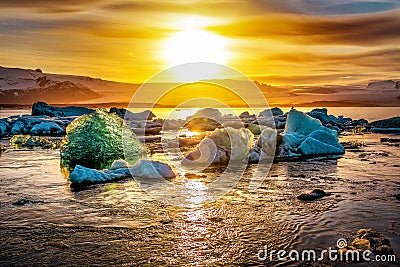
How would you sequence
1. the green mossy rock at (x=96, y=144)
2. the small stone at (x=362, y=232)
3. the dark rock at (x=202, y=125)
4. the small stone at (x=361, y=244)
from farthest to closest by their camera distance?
the dark rock at (x=202, y=125)
the green mossy rock at (x=96, y=144)
the small stone at (x=362, y=232)
the small stone at (x=361, y=244)

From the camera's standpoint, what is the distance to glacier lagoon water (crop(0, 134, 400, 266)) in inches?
202

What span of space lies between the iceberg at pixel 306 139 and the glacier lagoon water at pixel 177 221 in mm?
5609

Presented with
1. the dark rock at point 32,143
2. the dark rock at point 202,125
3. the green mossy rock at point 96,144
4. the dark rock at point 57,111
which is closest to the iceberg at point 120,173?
the green mossy rock at point 96,144

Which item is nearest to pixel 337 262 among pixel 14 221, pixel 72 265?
pixel 72 265

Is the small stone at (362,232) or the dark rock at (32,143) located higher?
the dark rock at (32,143)

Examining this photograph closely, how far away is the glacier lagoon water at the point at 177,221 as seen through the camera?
202 inches

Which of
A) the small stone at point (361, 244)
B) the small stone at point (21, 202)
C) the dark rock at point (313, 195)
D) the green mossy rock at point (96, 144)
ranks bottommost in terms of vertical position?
the small stone at point (361, 244)

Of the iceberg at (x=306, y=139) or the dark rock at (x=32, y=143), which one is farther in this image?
the dark rock at (x=32, y=143)

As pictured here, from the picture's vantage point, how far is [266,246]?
542 cm

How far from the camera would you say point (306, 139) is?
54.8 ft

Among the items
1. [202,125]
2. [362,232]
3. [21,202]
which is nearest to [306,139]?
[362,232]

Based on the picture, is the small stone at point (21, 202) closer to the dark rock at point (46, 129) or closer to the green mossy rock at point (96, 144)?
the green mossy rock at point (96, 144)

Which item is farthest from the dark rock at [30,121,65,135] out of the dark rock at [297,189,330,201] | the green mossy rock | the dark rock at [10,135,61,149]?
the dark rock at [297,189,330,201]

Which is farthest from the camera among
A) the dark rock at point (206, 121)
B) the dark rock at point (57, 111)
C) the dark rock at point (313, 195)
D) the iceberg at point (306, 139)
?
the dark rock at point (57, 111)
